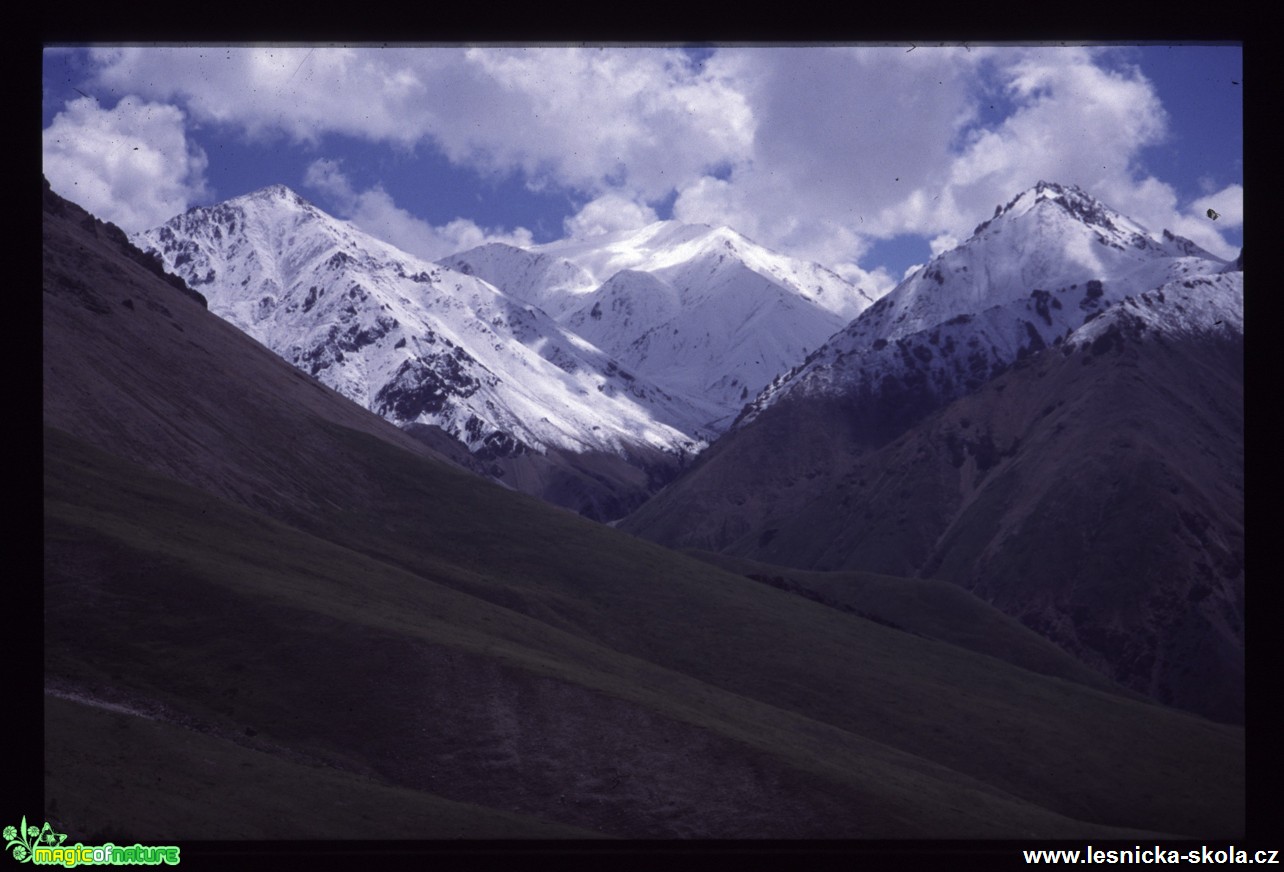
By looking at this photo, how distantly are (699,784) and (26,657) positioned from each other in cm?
3045

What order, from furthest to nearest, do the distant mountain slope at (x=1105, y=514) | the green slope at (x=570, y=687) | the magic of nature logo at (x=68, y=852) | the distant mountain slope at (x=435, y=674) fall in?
1. the distant mountain slope at (x=1105, y=514)
2. the green slope at (x=570, y=687)
3. the distant mountain slope at (x=435, y=674)
4. the magic of nature logo at (x=68, y=852)

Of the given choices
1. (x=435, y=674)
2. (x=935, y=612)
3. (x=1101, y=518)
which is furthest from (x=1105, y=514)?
(x=435, y=674)

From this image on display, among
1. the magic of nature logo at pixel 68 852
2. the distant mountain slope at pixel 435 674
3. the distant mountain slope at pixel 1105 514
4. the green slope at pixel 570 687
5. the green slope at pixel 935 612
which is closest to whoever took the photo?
the magic of nature logo at pixel 68 852

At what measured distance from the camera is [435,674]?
3938 centimetres

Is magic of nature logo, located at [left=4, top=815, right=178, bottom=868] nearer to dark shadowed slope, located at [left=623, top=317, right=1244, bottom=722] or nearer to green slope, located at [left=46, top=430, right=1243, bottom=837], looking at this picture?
green slope, located at [left=46, top=430, right=1243, bottom=837]

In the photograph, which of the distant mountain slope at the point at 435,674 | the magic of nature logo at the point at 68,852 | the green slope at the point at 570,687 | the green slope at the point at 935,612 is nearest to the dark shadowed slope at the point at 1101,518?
the green slope at the point at 935,612

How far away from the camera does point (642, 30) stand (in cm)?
726

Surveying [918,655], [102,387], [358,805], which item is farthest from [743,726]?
[102,387]

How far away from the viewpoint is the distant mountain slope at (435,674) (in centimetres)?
3098

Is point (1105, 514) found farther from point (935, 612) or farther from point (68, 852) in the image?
point (68, 852)

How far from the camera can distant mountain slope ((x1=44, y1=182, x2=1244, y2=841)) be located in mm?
30984

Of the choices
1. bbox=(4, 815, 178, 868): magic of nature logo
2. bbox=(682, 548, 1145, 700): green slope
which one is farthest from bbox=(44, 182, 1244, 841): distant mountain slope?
bbox=(682, 548, 1145, 700): green slope

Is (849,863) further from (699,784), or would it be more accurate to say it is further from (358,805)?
(699,784)

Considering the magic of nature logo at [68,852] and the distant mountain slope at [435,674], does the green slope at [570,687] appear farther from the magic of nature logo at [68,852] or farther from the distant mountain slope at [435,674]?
the magic of nature logo at [68,852]
